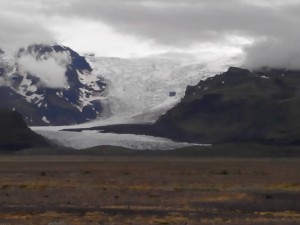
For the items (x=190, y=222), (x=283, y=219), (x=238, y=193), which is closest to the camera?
(x=190, y=222)

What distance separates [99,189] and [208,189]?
8968mm

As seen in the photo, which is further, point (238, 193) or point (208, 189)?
point (208, 189)

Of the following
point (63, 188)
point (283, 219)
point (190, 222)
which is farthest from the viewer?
point (63, 188)

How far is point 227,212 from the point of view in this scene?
47688 mm

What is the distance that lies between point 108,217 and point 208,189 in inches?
1053

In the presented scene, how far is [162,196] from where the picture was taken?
59.8 metres

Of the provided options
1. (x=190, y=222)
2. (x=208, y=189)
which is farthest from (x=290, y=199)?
(x=190, y=222)

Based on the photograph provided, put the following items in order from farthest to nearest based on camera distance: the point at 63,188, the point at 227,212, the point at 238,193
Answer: the point at 63,188 → the point at 238,193 → the point at 227,212

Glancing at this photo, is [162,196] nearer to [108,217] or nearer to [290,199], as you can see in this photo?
[290,199]

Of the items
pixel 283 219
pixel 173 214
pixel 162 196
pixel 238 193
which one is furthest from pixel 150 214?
pixel 238 193

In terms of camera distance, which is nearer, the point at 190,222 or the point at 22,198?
the point at 190,222

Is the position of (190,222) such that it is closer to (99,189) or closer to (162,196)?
(162,196)

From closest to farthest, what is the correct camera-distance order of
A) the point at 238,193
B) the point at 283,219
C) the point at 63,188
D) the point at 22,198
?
the point at 283,219, the point at 22,198, the point at 238,193, the point at 63,188

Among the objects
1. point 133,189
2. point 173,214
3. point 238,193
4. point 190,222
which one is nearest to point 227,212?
point 173,214
